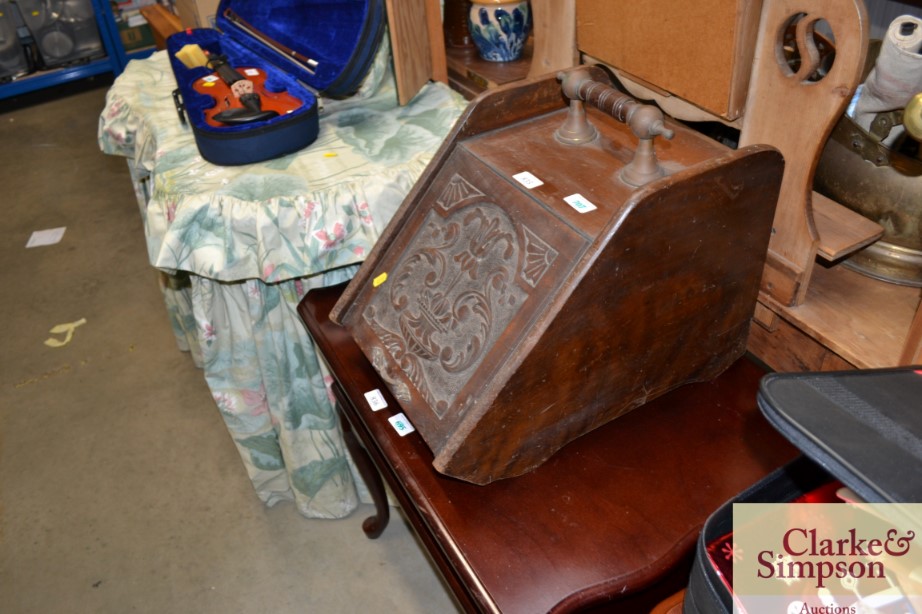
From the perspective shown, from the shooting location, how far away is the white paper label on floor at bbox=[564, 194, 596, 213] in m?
0.82

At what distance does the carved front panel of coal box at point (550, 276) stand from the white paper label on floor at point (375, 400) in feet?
0.13

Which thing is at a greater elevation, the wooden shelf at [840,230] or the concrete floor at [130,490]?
the wooden shelf at [840,230]

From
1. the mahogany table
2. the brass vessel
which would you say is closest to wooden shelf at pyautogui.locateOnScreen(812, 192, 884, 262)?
the brass vessel

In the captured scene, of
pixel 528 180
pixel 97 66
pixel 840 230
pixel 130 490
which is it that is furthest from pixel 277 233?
pixel 97 66

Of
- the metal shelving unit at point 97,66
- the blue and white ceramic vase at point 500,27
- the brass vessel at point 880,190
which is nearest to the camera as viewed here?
the brass vessel at point 880,190

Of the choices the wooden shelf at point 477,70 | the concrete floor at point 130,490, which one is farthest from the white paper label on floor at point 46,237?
the wooden shelf at point 477,70

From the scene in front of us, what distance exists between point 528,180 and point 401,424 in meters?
0.34

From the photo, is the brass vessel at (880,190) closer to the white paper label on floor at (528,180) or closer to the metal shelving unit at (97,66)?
the white paper label on floor at (528,180)

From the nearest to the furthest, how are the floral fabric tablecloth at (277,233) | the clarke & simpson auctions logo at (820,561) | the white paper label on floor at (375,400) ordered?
the clarke & simpson auctions logo at (820,561), the white paper label on floor at (375,400), the floral fabric tablecloth at (277,233)

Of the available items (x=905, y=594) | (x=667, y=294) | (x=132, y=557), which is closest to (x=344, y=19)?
(x=667, y=294)

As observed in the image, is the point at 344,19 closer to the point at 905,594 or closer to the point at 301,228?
the point at 301,228

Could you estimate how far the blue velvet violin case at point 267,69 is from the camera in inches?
50.6

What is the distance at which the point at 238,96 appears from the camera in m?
1.39

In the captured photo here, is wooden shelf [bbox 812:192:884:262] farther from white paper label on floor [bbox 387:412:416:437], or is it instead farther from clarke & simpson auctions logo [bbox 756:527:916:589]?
white paper label on floor [bbox 387:412:416:437]
